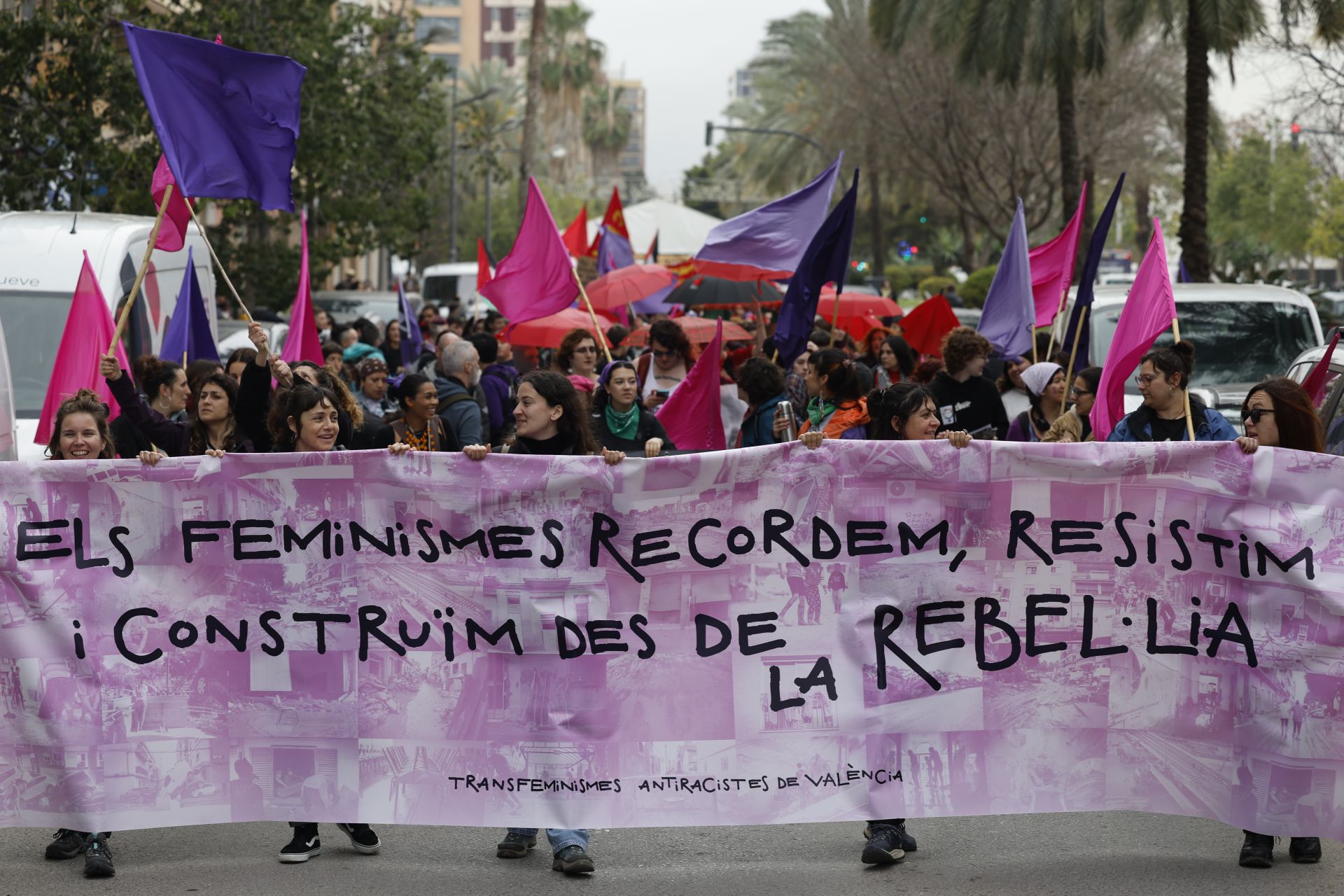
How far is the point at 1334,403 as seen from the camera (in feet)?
23.7

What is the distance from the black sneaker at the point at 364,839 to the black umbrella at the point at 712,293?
11888mm

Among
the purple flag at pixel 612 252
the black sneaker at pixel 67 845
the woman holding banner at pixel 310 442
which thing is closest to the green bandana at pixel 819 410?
the woman holding banner at pixel 310 442

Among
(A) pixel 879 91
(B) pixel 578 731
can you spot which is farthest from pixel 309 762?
(A) pixel 879 91

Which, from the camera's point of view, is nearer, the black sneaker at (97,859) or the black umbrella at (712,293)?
the black sneaker at (97,859)

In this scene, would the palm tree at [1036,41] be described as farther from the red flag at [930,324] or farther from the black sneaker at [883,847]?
the black sneaker at [883,847]

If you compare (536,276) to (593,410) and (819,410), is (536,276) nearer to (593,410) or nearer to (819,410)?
(819,410)

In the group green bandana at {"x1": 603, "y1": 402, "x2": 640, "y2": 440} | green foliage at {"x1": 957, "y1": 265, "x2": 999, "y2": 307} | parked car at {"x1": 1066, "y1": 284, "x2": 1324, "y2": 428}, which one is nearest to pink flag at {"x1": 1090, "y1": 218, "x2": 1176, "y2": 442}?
green bandana at {"x1": 603, "y1": 402, "x2": 640, "y2": 440}

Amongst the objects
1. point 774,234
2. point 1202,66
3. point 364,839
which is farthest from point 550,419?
point 1202,66

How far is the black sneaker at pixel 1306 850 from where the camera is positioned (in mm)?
5586

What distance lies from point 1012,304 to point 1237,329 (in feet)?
10.1

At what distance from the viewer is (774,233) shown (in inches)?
462

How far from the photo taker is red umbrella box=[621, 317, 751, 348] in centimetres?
1487

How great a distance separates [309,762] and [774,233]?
696 centimetres

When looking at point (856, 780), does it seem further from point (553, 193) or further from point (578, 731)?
point (553, 193)
